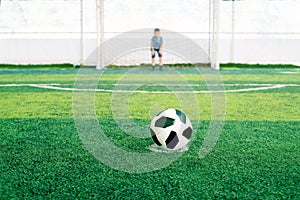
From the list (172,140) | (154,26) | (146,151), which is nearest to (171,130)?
(172,140)

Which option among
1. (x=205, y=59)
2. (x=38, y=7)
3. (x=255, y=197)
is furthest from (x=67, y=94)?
(x=38, y=7)

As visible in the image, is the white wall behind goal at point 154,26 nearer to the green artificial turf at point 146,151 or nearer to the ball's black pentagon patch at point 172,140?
the green artificial turf at point 146,151

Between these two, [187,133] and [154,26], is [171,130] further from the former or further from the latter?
[154,26]

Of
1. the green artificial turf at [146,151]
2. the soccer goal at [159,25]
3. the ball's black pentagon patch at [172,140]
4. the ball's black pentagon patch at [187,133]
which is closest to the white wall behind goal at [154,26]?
the soccer goal at [159,25]

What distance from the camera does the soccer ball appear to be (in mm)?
3764

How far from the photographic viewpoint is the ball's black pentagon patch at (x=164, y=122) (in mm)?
3787

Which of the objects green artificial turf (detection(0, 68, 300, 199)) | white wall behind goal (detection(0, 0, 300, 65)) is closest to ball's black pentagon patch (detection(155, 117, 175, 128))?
green artificial turf (detection(0, 68, 300, 199))

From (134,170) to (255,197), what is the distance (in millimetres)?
905

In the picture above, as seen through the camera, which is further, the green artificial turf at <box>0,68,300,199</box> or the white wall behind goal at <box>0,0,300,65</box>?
Result: the white wall behind goal at <box>0,0,300,65</box>

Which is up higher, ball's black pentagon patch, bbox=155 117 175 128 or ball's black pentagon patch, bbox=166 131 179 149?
ball's black pentagon patch, bbox=155 117 175 128

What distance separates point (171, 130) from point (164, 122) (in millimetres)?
108

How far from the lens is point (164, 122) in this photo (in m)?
3.82

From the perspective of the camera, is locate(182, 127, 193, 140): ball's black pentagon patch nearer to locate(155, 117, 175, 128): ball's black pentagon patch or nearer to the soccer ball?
the soccer ball

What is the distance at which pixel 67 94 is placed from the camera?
816cm
